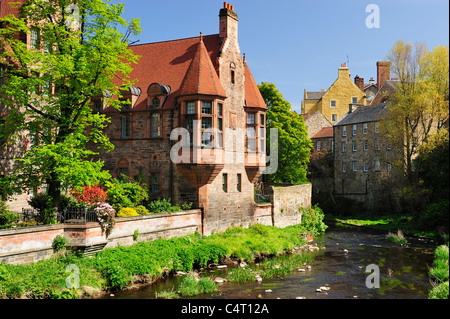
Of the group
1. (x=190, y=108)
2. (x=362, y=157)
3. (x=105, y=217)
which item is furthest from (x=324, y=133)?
(x=105, y=217)

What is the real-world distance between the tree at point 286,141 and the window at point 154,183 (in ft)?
59.7

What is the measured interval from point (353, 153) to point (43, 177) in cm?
4219

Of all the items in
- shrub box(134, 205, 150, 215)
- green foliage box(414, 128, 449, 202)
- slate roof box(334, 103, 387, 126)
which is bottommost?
shrub box(134, 205, 150, 215)


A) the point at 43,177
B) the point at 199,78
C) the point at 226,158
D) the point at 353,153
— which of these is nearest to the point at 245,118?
the point at 226,158

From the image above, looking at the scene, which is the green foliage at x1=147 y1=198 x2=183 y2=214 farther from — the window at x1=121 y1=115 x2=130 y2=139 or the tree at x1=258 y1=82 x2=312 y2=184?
the tree at x1=258 y1=82 x2=312 y2=184

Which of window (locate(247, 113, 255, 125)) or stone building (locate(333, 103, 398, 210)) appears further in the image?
stone building (locate(333, 103, 398, 210))

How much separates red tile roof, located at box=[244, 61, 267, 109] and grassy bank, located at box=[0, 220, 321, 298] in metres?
9.66

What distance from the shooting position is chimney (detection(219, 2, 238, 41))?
29.4 m

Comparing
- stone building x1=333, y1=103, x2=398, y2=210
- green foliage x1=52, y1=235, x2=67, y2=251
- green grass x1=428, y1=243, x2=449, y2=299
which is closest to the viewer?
green grass x1=428, y1=243, x2=449, y2=299

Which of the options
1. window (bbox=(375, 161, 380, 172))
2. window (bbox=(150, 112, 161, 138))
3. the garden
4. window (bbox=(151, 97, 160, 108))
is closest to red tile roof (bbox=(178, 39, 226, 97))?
window (bbox=(151, 97, 160, 108))

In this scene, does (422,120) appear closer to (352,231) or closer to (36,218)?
(352,231)

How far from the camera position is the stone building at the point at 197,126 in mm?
26516

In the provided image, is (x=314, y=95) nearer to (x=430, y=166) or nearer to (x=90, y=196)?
(x=430, y=166)

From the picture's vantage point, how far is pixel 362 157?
52.6 meters
